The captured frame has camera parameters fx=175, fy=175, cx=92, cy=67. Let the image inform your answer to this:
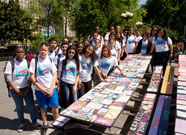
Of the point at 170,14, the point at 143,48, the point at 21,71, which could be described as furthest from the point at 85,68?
the point at 170,14

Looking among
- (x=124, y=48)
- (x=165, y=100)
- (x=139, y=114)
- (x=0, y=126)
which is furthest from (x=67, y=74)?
(x=124, y=48)

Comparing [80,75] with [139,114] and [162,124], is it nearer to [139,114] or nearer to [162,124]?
[139,114]

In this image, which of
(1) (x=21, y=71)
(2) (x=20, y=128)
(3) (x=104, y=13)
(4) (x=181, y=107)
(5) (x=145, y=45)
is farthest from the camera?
(3) (x=104, y=13)

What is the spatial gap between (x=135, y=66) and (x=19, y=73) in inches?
131

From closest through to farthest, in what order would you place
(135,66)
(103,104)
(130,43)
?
(103,104), (135,66), (130,43)

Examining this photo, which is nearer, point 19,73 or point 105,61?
point 19,73

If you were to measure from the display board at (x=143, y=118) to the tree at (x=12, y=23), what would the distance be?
17.0 meters

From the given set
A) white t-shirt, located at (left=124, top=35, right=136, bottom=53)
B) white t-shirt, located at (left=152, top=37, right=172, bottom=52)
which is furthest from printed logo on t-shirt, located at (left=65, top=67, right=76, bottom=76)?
white t-shirt, located at (left=124, top=35, right=136, bottom=53)

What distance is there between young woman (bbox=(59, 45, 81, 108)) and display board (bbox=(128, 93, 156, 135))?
4.51ft

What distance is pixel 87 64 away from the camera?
4.16 meters

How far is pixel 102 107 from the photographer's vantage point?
2.90 metres

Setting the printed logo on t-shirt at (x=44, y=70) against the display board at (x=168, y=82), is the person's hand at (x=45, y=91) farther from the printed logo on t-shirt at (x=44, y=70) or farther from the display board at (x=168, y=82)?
the display board at (x=168, y=82)

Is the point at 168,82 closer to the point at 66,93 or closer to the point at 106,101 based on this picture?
the point at 106,101

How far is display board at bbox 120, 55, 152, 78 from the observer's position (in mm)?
4694
